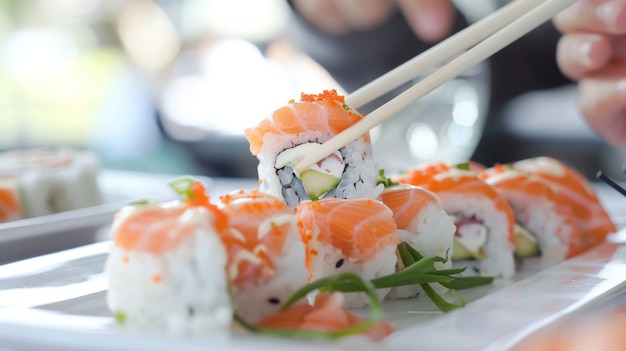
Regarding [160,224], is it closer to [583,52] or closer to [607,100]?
[583,52]

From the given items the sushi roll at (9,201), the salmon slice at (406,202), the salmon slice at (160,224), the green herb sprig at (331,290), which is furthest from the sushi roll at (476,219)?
the sushi roll at (9,201)

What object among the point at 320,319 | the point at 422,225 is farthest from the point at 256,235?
the point at 422,225

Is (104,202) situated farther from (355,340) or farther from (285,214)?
(355,340)

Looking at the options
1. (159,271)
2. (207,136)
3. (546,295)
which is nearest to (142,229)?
(159,271)

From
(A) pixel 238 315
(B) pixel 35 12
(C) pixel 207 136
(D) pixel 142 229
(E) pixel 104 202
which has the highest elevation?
(B) pixel 35 12

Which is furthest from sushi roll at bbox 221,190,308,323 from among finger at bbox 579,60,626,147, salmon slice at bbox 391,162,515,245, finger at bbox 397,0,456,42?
finger at bbox 397,0,456,42

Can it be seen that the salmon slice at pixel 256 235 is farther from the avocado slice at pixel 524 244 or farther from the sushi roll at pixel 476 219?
the avocado slice at pixel 524 244
